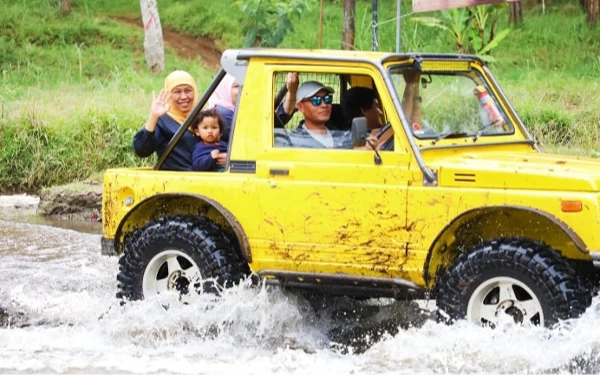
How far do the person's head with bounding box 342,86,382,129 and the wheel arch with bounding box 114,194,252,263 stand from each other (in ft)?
3.42

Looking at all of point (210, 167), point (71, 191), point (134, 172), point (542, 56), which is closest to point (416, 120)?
point (210, 167)

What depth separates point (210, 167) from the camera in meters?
8.07

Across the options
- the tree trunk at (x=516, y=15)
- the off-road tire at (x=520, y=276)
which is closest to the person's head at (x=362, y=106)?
the off-road tire at (x=520, y=276)

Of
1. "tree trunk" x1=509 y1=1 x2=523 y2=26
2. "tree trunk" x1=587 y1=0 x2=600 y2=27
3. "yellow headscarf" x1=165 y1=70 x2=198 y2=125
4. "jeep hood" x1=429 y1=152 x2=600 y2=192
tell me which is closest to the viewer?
"jeep hood" x1=429 y1=152 x2=600 y2=192

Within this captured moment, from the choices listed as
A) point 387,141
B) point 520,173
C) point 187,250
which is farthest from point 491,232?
point 187,250

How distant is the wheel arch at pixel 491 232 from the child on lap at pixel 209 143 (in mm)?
1617

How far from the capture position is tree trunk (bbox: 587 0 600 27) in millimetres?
24453

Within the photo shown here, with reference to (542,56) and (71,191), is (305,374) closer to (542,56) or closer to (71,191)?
(71,191)

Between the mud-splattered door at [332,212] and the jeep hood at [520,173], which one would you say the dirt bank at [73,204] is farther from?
the jeep hood at [520,173]

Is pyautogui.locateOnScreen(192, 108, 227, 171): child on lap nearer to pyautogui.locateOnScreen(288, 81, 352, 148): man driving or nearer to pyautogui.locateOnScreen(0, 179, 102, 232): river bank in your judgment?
pyautogui.locateOnScreen(288, 81, 352, 148): man driving

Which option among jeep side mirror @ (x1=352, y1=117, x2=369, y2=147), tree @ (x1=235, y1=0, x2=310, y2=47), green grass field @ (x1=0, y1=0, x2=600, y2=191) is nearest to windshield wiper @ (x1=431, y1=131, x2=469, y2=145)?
jeep side mirror @ (x1=352, y1=117, x2=369, y2=147)

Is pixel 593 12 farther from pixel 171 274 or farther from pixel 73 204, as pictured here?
pixel 171 274

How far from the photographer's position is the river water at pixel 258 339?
6.74 metres

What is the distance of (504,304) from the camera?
689 cm
